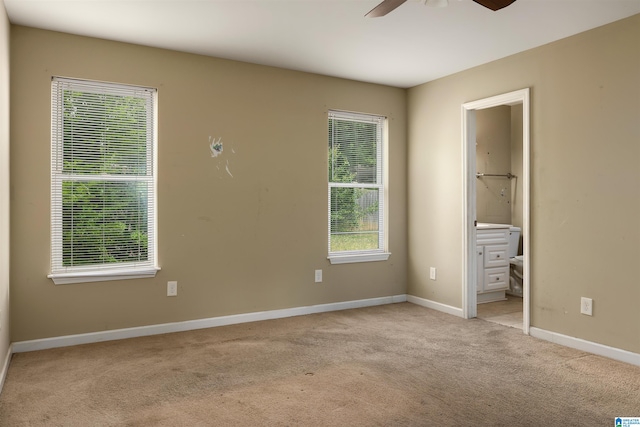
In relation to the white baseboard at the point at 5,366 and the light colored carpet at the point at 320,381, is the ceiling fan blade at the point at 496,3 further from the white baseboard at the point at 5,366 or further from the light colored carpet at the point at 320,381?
the white baseboard at the point at 5,366

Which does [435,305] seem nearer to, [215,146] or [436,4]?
[215,146]

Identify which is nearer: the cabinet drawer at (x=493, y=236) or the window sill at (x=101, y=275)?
the window sill at (x=101, y=275)

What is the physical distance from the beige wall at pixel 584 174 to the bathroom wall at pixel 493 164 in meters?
1.63

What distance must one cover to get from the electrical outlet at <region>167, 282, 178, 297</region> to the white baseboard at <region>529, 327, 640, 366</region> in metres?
3.02

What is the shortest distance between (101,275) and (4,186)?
0.97m

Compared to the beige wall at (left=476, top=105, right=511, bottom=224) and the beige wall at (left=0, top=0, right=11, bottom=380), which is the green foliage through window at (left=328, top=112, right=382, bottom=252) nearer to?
the beige wall at (left=476, top=105, right=511, bottom=224)

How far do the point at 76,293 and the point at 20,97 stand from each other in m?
1.52

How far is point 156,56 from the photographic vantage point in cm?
392

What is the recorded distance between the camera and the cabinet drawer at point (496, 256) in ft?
17.0

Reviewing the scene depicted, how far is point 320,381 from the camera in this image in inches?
115

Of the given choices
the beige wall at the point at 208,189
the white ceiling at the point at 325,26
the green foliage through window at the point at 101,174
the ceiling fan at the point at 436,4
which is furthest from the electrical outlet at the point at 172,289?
the ceiling fan at the point at 436,4

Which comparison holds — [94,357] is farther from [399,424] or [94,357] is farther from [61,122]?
[399,424]

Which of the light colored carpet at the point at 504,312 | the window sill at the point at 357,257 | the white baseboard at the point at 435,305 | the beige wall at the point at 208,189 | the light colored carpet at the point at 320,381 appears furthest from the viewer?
the window sill at the point at 357,257

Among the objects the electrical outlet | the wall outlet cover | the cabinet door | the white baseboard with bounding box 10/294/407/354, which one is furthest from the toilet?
the electrical outlet
